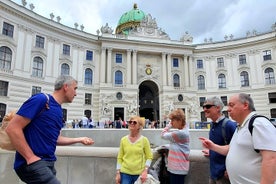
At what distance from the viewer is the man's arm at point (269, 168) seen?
1815 millimetres

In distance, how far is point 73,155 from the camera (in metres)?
4.34

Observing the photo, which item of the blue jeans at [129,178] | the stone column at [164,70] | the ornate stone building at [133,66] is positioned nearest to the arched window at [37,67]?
the ornate stone building at [133,66]

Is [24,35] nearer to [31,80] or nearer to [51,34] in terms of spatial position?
[51,34]

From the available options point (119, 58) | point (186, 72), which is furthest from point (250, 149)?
point (186, 72)

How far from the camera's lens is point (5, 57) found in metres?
27.0

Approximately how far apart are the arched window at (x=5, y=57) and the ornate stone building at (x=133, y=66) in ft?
0.42

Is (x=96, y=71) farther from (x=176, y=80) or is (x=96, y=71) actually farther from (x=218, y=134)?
(x=218, y=134)

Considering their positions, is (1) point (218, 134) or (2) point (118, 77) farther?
(2) point (118, 77)

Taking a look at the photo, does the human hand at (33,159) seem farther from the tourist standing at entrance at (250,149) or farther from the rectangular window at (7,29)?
the rectangular window at (7,29)

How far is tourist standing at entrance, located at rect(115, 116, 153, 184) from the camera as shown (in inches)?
131

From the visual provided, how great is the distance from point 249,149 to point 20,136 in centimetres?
236

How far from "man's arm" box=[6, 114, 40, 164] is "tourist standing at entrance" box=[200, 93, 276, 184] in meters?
2.19

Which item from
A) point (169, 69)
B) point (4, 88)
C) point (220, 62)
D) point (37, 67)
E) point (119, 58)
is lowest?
point (4, 88)

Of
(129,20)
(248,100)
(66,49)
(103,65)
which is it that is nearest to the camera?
(248,100)
